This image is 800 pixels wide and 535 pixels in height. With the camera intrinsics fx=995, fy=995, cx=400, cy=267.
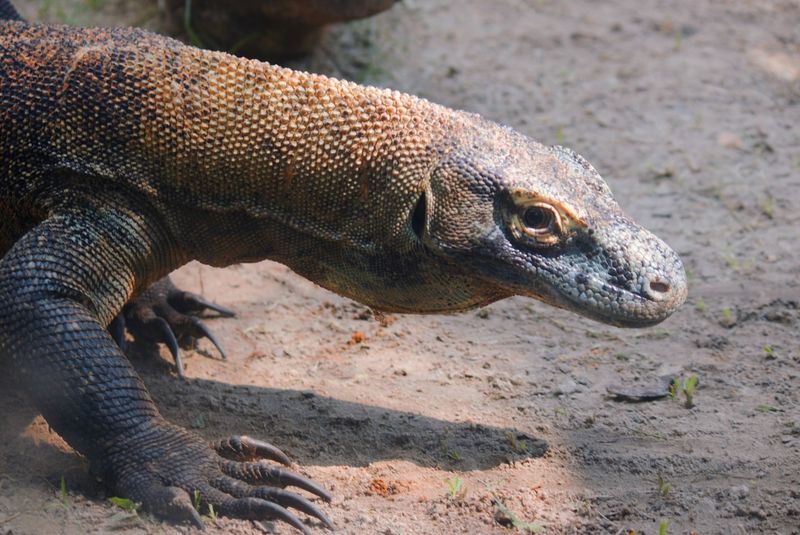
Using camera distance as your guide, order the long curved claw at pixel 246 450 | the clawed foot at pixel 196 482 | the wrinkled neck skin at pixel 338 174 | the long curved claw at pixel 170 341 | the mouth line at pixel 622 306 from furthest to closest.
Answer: the long curved claw at pixel 170 341
the long curved claw at pixel 246 450
the wrinkled neck skin at pixel 338 174
the mouth line at pixel 622 306
the clawed foot at pixel 196 482

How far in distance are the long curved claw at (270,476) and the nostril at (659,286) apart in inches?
56.9

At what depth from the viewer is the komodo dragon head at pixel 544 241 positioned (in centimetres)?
369

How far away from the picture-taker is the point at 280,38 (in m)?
7.51

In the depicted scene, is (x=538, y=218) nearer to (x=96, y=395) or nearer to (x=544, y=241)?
(x=544, y=241)

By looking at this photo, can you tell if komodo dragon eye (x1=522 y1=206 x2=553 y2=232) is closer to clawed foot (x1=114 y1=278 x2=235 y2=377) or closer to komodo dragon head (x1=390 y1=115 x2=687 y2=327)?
komodo dragon head (x1=390 y1=115 x2=687 y2=327)

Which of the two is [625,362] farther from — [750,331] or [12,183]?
[12,183]

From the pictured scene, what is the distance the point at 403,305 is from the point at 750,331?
2059mm

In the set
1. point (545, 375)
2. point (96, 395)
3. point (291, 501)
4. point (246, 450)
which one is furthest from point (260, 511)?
point (545, 375)

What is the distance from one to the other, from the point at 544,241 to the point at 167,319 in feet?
7.24

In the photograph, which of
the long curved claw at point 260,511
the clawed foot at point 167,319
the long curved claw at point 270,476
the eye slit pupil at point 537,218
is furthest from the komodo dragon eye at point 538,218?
the clawed foot at point 167,319

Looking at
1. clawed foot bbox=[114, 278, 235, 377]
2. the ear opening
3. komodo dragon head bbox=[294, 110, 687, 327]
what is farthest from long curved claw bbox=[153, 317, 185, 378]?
the ear opening

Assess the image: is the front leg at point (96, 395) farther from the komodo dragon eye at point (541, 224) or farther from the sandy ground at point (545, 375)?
the komodo dragon eye at point (541, 224)

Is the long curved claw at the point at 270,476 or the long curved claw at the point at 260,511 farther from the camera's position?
the long curved claw at the point at 270,476

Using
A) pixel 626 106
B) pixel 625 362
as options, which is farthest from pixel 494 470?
pixel 626 106
